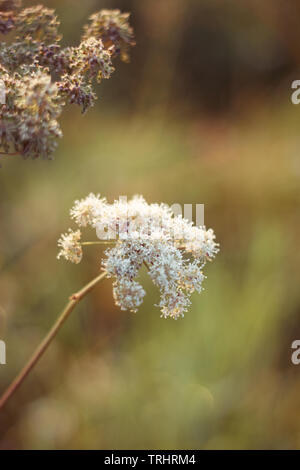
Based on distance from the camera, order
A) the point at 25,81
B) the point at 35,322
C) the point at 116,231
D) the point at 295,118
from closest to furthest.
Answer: the point at 25,81 < the point at 116,231 < the point at 35,322 < the point at 295,118

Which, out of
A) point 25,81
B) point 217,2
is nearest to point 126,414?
point 25,81

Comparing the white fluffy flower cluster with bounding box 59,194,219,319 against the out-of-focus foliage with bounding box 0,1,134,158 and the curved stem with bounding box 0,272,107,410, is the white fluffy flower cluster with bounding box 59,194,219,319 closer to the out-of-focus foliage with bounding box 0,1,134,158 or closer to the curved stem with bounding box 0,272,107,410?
the curved stem with bounding box 0,272,107,410

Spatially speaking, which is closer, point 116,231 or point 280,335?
point 116,231

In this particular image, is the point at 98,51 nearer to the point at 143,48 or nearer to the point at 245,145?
the point at 245,145

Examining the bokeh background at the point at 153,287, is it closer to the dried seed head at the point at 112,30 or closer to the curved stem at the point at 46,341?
the curved stem at the point at 46,341

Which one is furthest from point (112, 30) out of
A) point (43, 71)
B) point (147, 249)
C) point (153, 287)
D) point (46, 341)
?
point (153, 287)

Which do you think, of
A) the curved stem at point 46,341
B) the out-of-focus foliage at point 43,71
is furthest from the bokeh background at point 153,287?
the out-of-focus foliage at point 43,71

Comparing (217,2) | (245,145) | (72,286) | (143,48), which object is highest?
(217,2)
